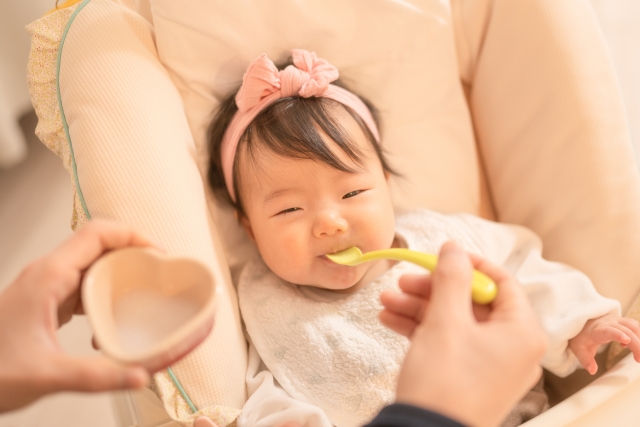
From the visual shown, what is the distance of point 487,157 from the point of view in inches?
48.8

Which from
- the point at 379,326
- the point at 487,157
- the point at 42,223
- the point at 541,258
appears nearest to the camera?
the point at 379,326

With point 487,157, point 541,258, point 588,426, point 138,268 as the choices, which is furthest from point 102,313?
point 487,157

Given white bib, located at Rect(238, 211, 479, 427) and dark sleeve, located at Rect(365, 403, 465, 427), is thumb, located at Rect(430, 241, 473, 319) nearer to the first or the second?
dark sleeve, located at Rect(365, 403, 465, 427)

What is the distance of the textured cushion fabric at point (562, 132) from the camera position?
963 mm

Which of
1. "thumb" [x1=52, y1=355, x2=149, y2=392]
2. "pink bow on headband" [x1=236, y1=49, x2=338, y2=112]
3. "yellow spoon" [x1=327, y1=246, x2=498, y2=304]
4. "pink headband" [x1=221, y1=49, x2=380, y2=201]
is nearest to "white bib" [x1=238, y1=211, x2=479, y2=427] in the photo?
"yellow spoon" [x1=327, y1=246, x2=498, y2=304]

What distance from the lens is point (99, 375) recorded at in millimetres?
461

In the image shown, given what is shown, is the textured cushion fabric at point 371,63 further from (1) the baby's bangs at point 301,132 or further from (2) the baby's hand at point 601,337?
(2) the baby's hand at point 601,337

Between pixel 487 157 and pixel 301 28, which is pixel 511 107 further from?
pixel 301 28

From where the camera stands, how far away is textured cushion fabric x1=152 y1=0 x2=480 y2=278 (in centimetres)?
105

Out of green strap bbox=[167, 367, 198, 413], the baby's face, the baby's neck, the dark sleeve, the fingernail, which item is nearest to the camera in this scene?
the dark sleeve

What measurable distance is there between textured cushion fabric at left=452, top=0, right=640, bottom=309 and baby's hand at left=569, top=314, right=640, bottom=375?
9cm

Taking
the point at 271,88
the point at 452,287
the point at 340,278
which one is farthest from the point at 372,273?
the point at 452,287

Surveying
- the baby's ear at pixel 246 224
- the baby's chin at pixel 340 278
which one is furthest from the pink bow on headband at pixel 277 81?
the baby's chin at pixel 340 278

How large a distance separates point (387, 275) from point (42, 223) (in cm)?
137
